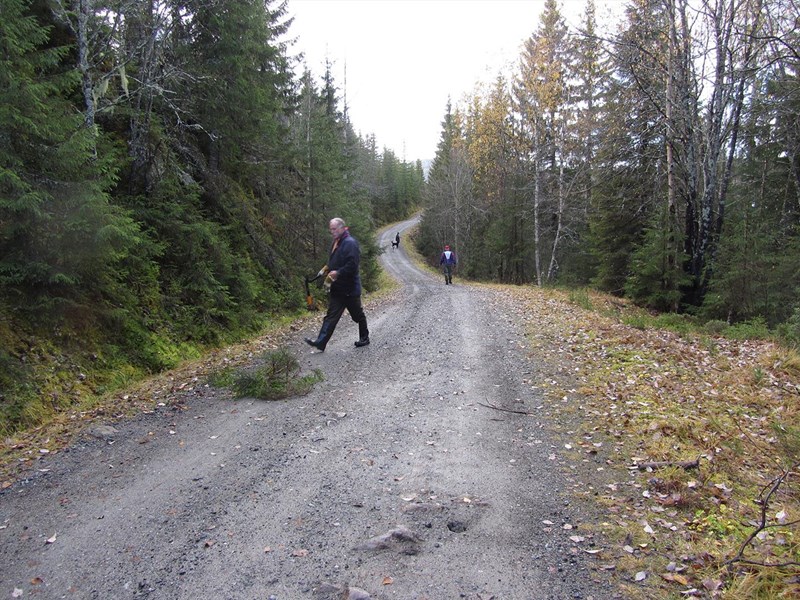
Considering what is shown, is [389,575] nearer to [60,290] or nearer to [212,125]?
[60,290]

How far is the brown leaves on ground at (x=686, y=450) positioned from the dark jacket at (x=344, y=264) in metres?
3.67

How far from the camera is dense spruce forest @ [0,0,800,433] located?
6.41m

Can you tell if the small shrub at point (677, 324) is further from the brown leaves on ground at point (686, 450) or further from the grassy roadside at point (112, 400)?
the grassy roadside at point (112, 400)

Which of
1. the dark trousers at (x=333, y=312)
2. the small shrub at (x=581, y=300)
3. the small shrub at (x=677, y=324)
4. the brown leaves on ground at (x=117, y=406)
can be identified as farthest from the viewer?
the small shrub at (x=581, y=300)

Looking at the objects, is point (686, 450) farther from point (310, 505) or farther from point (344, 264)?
point (344, 264)

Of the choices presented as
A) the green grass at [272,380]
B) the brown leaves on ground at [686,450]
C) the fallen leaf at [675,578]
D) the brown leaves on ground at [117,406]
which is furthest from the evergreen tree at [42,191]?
the fallen leaf at [675,578]

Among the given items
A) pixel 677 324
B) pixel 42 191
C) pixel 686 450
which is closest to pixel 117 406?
pixel 42 191

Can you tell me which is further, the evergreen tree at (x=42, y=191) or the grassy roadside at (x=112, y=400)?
the evergreen tree at (x=42, y=191)

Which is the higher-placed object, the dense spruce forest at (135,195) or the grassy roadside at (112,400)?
the dense spruce forest at (135,195)

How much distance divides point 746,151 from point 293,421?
2310cm

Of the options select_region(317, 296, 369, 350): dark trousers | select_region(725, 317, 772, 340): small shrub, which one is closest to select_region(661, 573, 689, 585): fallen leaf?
select_region(317, 296, 369, 350): dark trousers

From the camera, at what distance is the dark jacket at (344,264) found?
814cm

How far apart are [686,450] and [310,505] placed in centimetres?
379

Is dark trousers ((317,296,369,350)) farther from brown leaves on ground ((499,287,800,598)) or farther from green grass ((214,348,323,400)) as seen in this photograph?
brown leaves on ground ((499,287,800,598))
